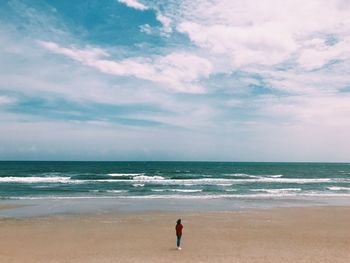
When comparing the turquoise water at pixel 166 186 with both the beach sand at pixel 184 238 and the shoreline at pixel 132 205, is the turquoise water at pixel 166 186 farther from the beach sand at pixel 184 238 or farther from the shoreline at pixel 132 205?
the beach sand at pixel 184 238

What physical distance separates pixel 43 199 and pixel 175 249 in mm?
19701

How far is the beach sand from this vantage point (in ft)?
43.9

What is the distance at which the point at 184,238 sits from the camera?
1620 cm

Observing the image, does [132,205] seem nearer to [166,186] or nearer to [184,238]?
[184,238]

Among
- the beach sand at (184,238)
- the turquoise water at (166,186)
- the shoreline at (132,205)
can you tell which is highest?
the turquoise water at (166,186)

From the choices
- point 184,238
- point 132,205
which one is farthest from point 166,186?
point 184,238

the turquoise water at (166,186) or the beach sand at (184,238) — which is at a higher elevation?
the turquoise water at (166,186)

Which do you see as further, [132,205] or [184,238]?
[132,205]

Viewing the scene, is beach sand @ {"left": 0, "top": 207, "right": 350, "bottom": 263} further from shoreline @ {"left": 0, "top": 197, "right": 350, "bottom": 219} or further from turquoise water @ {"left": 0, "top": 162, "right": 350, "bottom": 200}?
turquoise water @ {"left": 0, "top": 162, "right": 350, "bottom": 200}

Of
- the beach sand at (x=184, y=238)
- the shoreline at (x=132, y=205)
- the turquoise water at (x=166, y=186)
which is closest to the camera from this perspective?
the beach sand at (x=184, y=238)

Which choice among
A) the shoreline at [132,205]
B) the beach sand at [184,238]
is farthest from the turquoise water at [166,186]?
the beach sand at [184,238]

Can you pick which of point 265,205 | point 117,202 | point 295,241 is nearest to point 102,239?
point 295,241

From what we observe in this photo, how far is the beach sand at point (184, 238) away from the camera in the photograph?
1338 centimetres

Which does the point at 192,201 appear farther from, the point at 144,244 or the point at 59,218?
the point at 144,244
